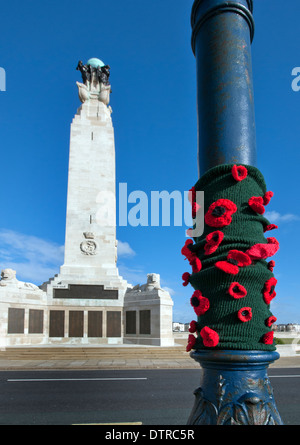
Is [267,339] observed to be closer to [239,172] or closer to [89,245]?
[239,172]

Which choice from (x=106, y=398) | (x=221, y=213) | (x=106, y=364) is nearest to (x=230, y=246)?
(x=221, y=213)

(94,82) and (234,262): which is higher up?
→ (94,82)

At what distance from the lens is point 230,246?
226cm

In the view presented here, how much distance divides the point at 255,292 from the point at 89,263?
2344 centimetres

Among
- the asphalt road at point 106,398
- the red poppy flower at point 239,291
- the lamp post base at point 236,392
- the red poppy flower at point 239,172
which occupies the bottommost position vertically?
the asphalt road at point 106,398

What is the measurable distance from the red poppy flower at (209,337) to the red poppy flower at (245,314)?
0.17m

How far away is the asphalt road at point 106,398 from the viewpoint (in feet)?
21.2

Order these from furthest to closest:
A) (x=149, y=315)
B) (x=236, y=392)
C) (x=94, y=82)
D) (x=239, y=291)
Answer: (x=94, y=82)
(x=149, y=315)
(x=239, y=291)
(x=236, y=392)

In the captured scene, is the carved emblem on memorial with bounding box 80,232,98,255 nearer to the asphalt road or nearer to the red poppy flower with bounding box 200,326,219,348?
the asphalt road

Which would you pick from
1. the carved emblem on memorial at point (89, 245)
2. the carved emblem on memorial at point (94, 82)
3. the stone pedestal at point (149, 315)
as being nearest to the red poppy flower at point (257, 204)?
the stone pedestal at point (149, 315)

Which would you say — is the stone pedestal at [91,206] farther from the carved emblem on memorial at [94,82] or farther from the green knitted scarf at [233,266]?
the green knitted scarf at [233,266]

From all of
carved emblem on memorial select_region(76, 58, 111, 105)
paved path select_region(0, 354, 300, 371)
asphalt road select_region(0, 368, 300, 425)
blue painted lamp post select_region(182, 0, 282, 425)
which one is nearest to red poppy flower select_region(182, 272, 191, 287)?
blue painted lamp post select_region(182, 0, 282, 425)

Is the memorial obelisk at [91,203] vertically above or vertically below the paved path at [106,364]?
above

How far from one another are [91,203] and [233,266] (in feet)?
80.2
